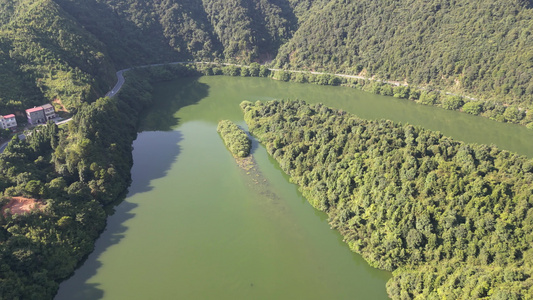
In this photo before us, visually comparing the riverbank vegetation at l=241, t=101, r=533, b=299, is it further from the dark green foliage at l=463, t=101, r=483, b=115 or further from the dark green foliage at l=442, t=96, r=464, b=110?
the dark green foliage at l=442, t=96, r=464, b=110

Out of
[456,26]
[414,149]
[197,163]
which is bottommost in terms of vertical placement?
[197,163]

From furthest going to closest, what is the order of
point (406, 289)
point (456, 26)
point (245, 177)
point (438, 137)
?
point (456, 26)
point (245, 177)
point (438, 137)
point (406, 289)

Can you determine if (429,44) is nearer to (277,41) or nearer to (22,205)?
(277,41)

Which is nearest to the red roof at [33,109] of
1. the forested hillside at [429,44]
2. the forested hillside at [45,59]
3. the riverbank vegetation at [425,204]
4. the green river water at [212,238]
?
the forested hillside at [45,59]

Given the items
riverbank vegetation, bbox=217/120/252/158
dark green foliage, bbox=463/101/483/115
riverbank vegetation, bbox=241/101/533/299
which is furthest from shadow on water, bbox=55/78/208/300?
dark green foliage, bbox=463/101/483/115

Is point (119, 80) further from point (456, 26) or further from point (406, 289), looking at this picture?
point (456, 26)

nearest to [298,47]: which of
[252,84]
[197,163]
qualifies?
[252,84]

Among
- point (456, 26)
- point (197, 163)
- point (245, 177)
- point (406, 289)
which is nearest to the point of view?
point (406, 289)

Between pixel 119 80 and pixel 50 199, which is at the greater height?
pixel 119 80
